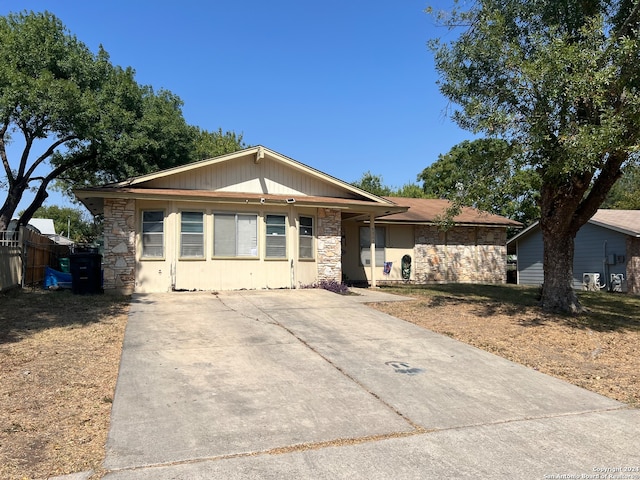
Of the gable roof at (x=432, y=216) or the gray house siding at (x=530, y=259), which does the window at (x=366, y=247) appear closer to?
the gable roof at (x=432, y=216)

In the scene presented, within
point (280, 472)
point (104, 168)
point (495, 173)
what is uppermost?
point (104, 168)

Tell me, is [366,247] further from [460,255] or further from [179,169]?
[179,169]

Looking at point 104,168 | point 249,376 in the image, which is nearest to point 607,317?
point 249,376

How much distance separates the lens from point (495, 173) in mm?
10938

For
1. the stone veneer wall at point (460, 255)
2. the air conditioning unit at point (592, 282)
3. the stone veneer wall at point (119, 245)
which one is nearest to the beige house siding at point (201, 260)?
the stone veneer wall at point (119, 245)

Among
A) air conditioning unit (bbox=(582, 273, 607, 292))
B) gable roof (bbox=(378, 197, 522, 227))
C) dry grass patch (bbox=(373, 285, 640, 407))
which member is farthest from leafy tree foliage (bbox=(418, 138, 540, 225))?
air conditioning unit (bbox=(582, 273, 607, 292))

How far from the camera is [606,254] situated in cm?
2092

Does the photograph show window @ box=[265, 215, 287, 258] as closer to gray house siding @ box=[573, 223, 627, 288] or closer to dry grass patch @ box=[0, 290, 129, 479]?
dry grass patch @ box=[0, 290, 129, 479]

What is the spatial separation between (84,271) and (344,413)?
35.8ft

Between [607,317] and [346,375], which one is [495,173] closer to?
[607,317]

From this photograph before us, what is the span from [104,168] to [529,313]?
18.0m

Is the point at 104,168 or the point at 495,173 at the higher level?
the point at 104,168

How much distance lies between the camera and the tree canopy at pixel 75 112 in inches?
651

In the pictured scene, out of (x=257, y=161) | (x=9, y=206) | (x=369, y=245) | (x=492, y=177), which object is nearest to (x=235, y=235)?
(x=257, y=161)
